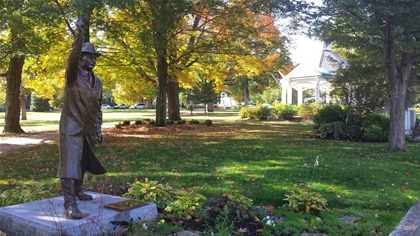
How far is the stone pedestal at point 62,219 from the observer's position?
3.73m

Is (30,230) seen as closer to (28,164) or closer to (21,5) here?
(28,164)

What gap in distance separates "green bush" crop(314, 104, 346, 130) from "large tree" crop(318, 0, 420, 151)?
509 centimetres

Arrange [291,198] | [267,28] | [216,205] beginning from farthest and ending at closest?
[267,28] → [291,198] → [216,205]

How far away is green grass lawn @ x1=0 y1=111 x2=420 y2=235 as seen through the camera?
5539mm

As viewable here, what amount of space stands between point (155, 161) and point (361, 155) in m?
6.31

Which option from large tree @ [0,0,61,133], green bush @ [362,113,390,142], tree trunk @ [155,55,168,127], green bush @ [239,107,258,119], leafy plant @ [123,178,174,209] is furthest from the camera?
green bush @ [239,107,258,119]

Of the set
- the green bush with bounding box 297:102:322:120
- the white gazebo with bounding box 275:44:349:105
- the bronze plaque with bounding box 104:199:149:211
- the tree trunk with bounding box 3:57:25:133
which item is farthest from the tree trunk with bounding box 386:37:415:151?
the white gazebo with bounding box 275:44:349:105

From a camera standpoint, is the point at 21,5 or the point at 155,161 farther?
the point at 21,5

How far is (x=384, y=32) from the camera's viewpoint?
1164 cm

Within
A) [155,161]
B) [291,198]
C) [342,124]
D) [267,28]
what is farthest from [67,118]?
[267,28]

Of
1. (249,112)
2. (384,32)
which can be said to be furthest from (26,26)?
(249,112)

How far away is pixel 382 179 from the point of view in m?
7.75

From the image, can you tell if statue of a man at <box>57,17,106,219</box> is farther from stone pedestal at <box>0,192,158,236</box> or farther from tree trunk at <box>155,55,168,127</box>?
tree trunk at <box>155,55,168,127</box>

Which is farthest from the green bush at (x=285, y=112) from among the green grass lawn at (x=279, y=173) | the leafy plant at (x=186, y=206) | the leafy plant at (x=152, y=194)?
the leafy plant at (x=186, y=206)
